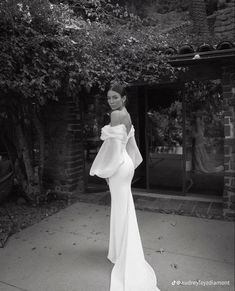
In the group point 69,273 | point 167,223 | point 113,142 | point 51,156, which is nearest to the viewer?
point 113,142

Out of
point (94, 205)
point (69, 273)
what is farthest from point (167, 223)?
point (69, 273)

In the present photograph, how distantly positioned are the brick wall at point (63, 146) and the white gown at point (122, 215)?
3229mm

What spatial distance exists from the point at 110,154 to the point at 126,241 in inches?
35.8

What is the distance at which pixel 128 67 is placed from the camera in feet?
16.9

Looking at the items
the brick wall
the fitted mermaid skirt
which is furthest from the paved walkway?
the brick wall

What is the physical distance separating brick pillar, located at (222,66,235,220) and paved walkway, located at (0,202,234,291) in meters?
0.32

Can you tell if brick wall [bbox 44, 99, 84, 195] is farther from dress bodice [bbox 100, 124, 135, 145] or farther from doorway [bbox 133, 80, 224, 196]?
dress bodice [bbox 100, 124, 135, 145]

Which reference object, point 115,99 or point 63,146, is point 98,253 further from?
point 63,146

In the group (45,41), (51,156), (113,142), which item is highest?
(45,41)

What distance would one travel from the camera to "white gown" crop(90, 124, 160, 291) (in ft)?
9.51

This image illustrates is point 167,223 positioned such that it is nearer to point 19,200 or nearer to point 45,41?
point 19,200

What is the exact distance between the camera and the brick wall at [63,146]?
6.22 meters

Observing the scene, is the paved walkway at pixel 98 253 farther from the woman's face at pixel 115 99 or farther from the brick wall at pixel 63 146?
the woman's face at pixel 115 99

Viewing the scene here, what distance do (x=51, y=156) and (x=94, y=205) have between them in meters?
1.46
